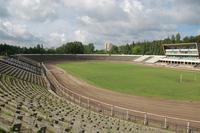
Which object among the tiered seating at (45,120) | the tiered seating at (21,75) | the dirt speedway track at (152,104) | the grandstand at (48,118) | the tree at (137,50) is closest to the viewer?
the tiered seating at (45,120)

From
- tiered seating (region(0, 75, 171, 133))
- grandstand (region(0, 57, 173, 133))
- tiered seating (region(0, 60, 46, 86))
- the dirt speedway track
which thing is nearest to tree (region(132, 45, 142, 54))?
tiered seating (region(0, 60, 46, 86))

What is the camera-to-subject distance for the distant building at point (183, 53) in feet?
390

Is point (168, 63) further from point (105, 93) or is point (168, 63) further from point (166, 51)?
point (105, 93)

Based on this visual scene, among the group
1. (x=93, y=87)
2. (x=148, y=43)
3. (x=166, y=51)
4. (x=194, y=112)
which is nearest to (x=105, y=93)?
(x=93, y=87)

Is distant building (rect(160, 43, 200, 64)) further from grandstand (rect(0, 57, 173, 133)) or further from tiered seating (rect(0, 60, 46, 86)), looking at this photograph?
grandstand (rect(0, 57, 173, 133))

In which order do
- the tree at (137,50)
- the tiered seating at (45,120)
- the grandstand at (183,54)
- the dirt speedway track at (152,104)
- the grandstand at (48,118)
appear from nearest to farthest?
1. the tiered seating at (45,120)
2. the grandstand at (48,118)
3. the dirt speedway track at (152,104)
4. the grandstand at (183,54)
5. the tree at (137,50)

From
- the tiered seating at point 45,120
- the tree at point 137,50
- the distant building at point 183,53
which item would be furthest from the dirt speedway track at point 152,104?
the tree at point 137,50

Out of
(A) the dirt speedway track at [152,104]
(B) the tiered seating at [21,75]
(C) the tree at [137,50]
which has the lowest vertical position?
(A) the dirt speedway track at [152,104]

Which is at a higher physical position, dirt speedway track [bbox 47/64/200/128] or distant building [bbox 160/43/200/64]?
distant building [bbox 160/43/200/64]

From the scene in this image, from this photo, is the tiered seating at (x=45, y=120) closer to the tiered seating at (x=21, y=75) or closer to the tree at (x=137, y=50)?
the tiered seating at (x=21, y=75)

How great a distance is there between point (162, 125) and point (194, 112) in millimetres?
10279

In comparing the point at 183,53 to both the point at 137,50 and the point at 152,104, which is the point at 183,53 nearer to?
the point at 137,50

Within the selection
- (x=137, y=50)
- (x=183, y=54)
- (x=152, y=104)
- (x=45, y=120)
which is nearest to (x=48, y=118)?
(x=45, y=120)

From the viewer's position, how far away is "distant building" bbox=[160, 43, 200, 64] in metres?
119
